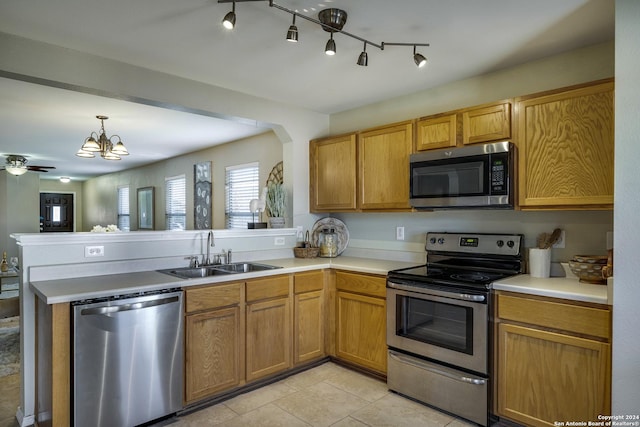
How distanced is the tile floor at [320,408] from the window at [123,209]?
7711 mm

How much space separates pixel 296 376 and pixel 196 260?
1216mm

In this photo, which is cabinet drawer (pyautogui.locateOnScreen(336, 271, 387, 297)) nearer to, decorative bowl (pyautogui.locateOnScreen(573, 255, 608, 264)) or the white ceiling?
decorative bowl (pyautogui.locateOnScreen(573, 255, 608, 264))

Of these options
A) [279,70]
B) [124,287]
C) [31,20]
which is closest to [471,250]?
[279,70]

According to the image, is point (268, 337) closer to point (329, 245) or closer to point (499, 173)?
point (329, 245)

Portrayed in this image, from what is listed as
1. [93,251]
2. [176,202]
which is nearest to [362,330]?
[93,251]

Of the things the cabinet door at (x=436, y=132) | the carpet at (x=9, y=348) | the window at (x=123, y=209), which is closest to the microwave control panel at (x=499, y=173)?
the cabinet door at (x=436, y=132)

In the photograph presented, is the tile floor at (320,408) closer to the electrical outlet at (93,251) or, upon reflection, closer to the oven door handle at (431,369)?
the oven door handle at (431,369)

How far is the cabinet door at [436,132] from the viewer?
277 cm

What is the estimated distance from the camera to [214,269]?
3098 mm

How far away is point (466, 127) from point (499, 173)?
431 millimetres

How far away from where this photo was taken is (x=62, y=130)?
507cm

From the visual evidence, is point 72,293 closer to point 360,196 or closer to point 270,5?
point 270,5

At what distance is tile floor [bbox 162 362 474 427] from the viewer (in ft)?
7.80

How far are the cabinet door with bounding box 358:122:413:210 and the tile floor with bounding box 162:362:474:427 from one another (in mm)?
→ 1422
